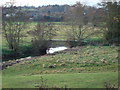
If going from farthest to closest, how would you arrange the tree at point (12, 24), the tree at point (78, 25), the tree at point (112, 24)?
the tree at point (78, 25) → the tree at point (112, 24) → the tree at point (12, 24)

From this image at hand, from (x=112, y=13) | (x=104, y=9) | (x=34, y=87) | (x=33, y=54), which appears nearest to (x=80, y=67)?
(x=34, y=87)

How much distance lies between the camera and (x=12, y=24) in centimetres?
3612

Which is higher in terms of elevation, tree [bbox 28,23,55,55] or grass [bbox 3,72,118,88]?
grass [bbox 3,72,118,88]

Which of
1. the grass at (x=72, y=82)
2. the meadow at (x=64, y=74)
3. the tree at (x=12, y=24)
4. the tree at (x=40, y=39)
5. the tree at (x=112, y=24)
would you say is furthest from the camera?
the tree at (x=112, y=24)

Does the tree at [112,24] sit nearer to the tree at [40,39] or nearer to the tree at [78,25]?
the tree at [78,25]

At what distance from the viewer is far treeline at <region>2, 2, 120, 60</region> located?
1411 inches

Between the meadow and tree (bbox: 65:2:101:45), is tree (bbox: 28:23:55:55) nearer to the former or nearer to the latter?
tree (bbox: 65:2:101:45)

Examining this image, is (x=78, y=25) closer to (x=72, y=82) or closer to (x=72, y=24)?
(x=72, y=24)

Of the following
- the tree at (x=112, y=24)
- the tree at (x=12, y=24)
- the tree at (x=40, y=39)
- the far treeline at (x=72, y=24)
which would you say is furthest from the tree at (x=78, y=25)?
the tree at (x=12, y=24)

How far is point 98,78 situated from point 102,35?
31.0 metres

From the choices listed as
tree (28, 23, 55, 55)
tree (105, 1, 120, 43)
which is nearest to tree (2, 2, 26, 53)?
tree (28, 23, 55, 55)

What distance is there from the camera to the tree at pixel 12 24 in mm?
35438

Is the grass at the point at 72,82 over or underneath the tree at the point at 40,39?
over

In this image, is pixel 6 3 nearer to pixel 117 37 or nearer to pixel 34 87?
pixel 117 37
